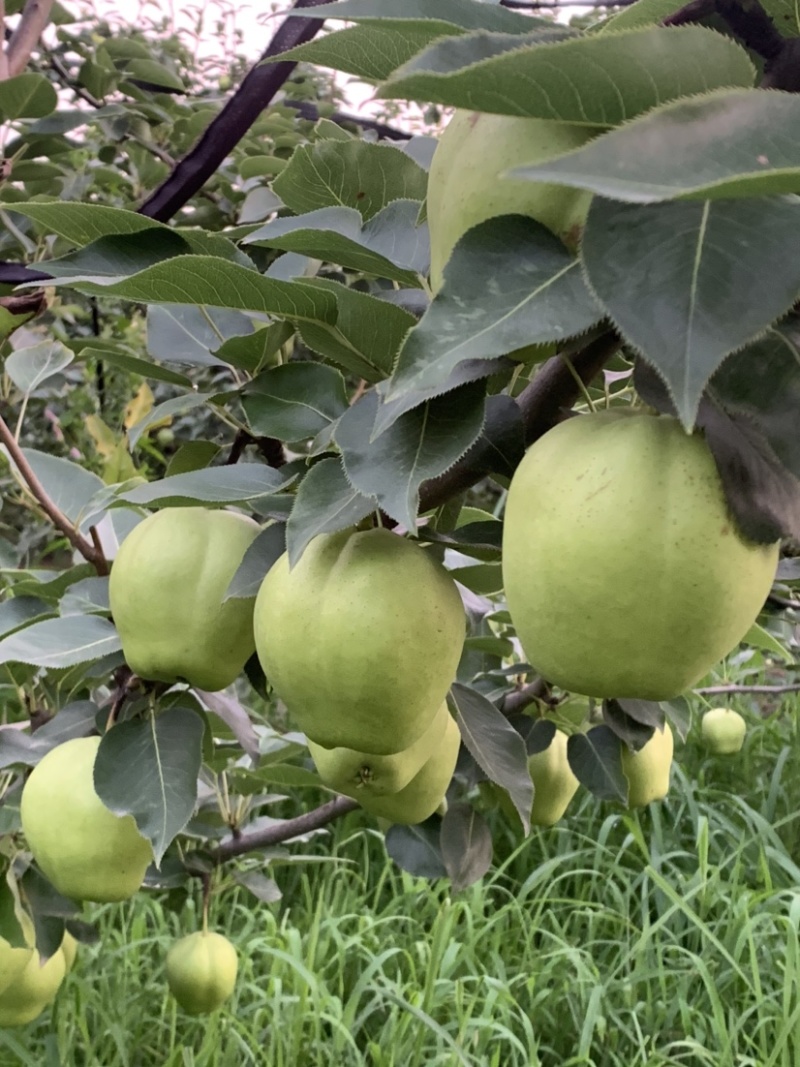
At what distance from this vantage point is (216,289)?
1.40 feet

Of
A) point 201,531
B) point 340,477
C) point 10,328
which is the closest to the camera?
point 340,477

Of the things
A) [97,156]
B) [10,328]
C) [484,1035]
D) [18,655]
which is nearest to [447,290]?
[18,655]

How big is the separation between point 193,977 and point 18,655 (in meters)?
0.61

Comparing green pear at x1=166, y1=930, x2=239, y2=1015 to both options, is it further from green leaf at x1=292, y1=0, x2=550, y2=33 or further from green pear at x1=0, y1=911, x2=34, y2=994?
green leaf at x1=292, y1=0, x2=550, y2=33

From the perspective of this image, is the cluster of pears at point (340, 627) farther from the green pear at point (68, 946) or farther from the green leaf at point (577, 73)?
the green pear at point (68, 946)

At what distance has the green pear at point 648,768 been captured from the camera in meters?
1.02

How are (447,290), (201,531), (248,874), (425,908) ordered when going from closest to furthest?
(447,290)
(201,531)
(248,874)
(425,908)

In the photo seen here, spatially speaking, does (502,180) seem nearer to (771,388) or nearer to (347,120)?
(771,388)

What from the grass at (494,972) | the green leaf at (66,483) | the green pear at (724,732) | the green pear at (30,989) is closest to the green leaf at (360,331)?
the green leaf at (66,483)

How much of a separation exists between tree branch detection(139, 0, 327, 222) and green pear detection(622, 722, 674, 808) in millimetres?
716

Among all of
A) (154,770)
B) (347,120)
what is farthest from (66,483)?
(347,120)

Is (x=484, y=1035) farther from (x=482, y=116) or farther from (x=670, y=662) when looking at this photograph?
(x=482, y=116)

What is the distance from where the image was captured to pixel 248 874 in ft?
4.06

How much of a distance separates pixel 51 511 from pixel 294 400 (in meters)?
0.35
